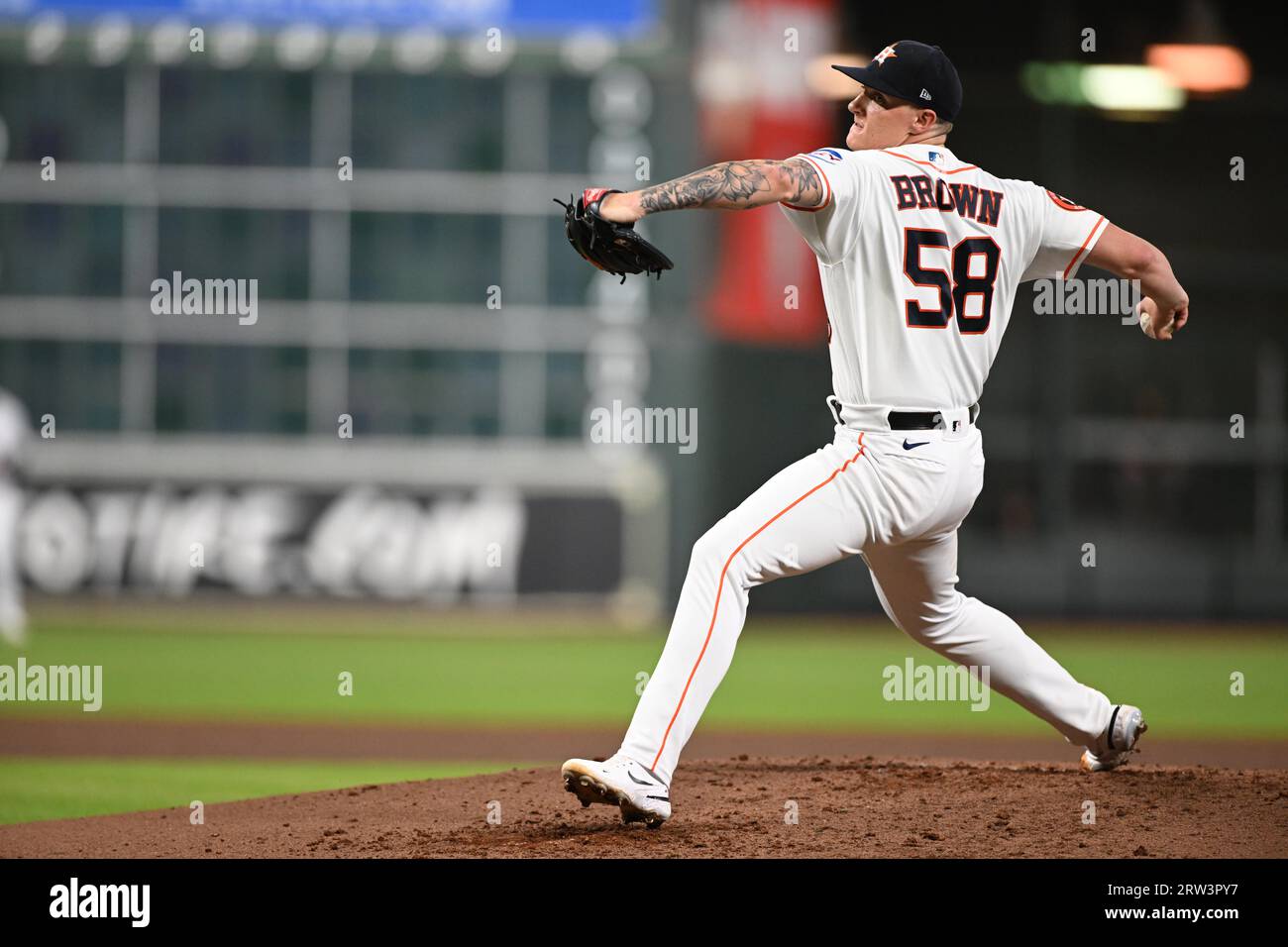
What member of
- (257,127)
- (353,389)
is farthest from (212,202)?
(353,389)

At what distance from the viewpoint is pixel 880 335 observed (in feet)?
13.0

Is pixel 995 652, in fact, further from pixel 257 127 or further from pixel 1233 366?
pixel 1233 366

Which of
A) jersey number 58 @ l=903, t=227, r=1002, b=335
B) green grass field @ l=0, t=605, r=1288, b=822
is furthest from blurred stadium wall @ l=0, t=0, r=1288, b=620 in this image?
jersey number 58 @ l=903, t=227, r=1002, b=335

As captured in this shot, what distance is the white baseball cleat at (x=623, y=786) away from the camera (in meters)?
3.66

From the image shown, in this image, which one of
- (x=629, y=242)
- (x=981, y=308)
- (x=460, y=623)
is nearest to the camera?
(x=629, y=242)

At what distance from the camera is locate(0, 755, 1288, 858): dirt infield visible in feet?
12.6

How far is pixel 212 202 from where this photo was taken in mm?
14641

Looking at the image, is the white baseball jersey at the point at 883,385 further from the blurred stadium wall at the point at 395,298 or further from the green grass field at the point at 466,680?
the blurred stadium wall at the point at 395,298

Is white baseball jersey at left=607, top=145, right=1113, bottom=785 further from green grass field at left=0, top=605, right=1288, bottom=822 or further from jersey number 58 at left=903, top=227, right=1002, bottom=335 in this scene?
green grass field at left=0, top=605, right=1288, bottom=822

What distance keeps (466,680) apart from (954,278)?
7146 mm

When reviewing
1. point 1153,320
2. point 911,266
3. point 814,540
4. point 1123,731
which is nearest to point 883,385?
point 911,266

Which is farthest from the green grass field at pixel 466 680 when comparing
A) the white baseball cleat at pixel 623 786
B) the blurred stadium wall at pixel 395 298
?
the white baseball cleat at pixel 623 786

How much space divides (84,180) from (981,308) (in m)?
12.5

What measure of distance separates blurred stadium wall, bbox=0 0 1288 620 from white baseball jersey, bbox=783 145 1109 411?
10.1m
